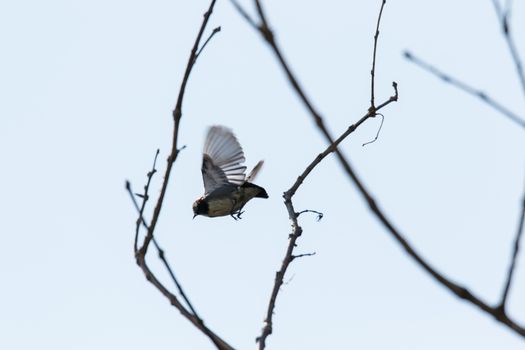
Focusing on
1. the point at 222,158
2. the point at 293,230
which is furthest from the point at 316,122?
the point at 222,158

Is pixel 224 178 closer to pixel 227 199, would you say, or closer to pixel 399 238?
pixel 227 199

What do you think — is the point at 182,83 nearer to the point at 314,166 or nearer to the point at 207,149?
the point at 314,166

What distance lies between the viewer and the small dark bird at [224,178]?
8672mm

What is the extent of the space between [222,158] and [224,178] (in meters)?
0.27

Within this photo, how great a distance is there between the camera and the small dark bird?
8.67 meters

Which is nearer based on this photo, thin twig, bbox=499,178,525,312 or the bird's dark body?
thin twig, bbox=499,178,525,312

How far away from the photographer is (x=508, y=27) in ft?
6.31

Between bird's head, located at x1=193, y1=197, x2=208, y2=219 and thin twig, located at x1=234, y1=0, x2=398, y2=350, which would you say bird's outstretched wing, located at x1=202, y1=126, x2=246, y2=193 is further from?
thin twig, located at x1=234, y1=0, x2=398, y2=350

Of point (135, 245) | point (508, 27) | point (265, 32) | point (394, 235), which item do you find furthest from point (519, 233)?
point (135, 245)

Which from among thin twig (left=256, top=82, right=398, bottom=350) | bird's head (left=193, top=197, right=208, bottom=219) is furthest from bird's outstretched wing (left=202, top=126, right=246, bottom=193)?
thin twig (left=256, top=82, right=398, bottom=350)

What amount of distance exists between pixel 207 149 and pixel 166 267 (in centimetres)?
622

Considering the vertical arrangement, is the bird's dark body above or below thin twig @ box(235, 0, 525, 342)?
above

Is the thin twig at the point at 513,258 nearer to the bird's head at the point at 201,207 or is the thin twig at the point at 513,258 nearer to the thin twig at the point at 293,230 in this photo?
the thin twig at the point at 293,230

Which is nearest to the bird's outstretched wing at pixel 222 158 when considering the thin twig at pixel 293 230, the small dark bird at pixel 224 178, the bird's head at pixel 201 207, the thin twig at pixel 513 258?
the small dark bird at pixel 224 178
